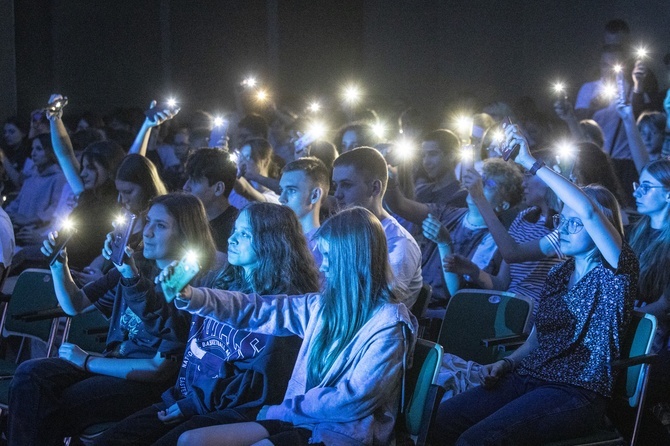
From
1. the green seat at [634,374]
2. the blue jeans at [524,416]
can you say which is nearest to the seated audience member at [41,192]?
the blue jeans at [524,416]

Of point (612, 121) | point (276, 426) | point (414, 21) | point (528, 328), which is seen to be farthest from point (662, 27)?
point (276, 426)

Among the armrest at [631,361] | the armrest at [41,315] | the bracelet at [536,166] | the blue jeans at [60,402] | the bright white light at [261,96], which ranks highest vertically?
the bracelet at [536,166]

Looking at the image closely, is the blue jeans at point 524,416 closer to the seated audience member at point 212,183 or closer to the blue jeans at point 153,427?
the blue jeans at point 153,427

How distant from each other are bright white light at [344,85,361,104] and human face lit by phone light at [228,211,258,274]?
6.27 m

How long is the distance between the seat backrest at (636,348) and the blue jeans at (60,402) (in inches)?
72.8

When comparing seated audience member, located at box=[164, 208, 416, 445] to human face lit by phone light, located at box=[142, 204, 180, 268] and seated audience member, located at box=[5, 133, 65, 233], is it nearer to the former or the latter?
human face lit by phone light, located at box=[142, 204, 180, 268]

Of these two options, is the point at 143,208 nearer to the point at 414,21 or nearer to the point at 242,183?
the point at 242,183

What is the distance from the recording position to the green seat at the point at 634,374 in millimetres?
3059

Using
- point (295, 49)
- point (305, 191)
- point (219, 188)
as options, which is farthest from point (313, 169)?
point (295, 49)

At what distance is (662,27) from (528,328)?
641 cm

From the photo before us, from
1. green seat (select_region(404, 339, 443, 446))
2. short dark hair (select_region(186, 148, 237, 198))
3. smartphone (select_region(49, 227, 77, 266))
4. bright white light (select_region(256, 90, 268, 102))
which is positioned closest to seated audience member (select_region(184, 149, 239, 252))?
short dark hair (select_region(186, 148, 237, 198))

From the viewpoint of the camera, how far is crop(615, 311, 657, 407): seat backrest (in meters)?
3.10

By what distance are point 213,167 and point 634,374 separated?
2471 millimetres

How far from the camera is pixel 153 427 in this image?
3.08 meters
